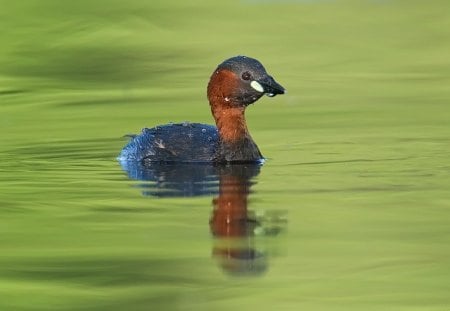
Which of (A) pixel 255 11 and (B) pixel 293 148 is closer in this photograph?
(B) pixel 293 148

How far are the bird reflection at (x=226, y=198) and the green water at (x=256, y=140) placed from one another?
0.10m

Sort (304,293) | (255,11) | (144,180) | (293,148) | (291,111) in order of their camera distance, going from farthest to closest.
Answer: (255,11) → (291,111) → (293,148) → (144,180) → (304,293)

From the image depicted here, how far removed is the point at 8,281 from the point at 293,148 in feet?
20.8

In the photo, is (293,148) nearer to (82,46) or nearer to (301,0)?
(82,46)

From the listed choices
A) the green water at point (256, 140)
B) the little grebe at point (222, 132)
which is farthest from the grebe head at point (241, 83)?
the green water at point (256, 140)

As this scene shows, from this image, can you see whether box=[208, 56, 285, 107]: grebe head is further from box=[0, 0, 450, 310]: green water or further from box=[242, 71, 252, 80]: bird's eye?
box=[0, 0, 450, 310]: green water

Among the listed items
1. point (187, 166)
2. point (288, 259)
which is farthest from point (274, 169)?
point (288, 259)

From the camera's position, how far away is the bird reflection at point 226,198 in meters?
10.0

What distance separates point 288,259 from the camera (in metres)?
9.90

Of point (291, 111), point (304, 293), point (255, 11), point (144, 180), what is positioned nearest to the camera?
point (304, 293)

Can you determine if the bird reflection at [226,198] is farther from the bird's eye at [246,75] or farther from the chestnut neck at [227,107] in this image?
the bird's eye at [246,75]

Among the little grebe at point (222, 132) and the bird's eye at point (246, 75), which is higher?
the bird's eye at point (246, 75)

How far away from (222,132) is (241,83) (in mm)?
543

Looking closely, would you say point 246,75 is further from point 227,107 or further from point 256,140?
point 256,140
